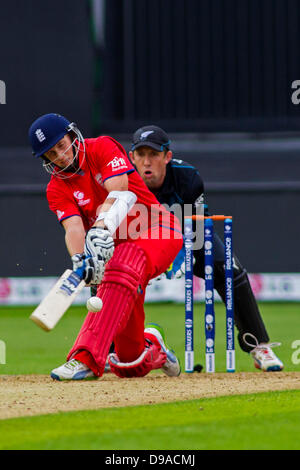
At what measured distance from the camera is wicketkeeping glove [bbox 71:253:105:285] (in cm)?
444

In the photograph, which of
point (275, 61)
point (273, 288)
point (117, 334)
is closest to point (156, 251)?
point (117, 334)

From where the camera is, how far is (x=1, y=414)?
3756mm

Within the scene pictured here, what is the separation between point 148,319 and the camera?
9.16 m

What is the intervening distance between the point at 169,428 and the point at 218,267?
2.27m

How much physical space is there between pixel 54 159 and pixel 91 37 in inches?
320

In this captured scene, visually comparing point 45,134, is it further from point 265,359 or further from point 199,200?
point 265,359

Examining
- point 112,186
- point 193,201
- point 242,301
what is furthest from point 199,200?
point 112,186

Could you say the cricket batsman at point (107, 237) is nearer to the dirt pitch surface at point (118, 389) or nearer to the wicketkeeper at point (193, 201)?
the dirt pitch surface at point (118, 389)

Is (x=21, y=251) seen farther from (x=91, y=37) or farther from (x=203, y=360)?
(x=203, y=360)

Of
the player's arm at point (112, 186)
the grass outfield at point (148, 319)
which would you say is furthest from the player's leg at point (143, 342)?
the grass outfield at point (148, 319)

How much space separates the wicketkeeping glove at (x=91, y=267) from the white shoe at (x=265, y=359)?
1.45m

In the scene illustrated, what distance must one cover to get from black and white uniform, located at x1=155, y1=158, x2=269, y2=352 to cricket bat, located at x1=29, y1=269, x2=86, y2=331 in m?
1.35

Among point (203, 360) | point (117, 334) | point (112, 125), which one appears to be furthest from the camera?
point (112, 125)

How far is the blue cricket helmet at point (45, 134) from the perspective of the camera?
4.66m
